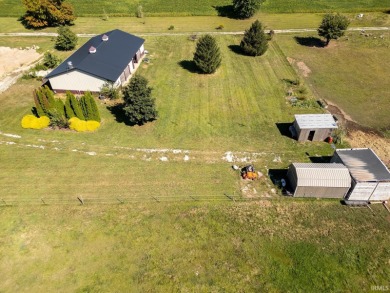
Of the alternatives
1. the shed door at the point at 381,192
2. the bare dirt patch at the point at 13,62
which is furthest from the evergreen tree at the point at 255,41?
the bare dirt patch at the point at 13,62

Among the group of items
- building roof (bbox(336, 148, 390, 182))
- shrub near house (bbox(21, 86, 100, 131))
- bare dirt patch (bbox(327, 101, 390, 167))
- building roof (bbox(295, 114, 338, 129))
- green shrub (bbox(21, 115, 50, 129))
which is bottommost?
green shrub (bbox(21, 115, 50, 129))

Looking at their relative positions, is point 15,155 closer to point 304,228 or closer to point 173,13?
point 304,228

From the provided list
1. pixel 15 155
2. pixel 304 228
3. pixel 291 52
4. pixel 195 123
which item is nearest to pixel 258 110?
pixel 195 123

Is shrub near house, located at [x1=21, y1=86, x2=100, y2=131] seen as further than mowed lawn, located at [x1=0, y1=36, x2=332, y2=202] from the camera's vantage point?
Yes

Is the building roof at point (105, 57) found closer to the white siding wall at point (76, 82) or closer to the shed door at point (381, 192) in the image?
the white siding wall at point (76, 82)

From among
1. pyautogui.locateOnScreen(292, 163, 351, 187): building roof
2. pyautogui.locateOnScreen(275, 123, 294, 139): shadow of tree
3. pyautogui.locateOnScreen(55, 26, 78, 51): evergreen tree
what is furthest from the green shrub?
pyautogui.locateOnScreen(292, 163, 351, 187): building roof

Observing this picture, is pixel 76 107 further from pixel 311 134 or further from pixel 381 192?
pixel 381 192

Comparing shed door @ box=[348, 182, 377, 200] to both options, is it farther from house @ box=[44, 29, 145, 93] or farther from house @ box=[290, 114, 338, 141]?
house @ box=[44, 29, 145, 93]

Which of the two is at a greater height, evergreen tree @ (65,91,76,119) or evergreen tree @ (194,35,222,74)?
evergreen tree @ (194,35,222,74)
